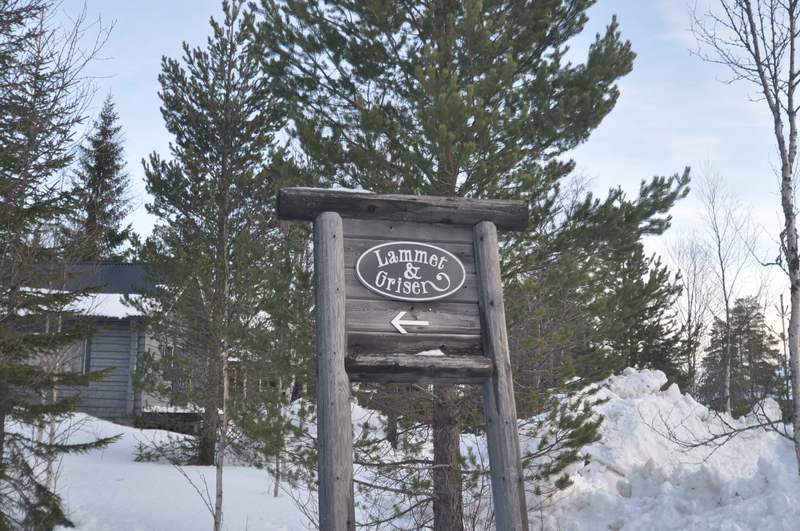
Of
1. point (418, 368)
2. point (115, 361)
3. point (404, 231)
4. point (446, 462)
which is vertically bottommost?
point (446, 462)

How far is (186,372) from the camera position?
13.6m

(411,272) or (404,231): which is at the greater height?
(404,231)

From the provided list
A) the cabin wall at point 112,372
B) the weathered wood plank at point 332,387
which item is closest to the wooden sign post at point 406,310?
the weathered wood plank at point 332,387

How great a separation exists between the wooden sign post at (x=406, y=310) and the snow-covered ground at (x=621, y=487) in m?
3.56

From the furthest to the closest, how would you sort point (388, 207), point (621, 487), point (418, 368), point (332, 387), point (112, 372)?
point (112, 372)
point (621, 487)
point (388, 207)
point (418, 368)
point (332, 387)

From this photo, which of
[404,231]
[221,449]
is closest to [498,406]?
[404,231]

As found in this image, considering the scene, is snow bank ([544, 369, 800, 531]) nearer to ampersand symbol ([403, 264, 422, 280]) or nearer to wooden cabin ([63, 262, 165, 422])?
ampersand symbol ([403, 264, 422, 280])

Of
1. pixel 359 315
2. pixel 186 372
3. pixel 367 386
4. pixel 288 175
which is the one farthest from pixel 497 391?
pixel 186 372

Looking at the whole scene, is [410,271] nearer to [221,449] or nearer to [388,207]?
[388,207]

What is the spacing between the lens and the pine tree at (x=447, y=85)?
25.1 ft

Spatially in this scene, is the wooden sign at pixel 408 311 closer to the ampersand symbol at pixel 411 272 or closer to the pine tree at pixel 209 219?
the ampersand symbol at pixel 411 272

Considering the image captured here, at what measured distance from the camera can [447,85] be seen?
24.9 ft

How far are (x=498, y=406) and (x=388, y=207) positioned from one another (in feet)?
5.34

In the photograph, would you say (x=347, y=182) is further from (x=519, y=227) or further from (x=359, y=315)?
(x=359, y=315)
